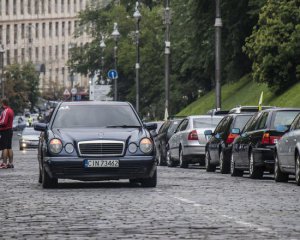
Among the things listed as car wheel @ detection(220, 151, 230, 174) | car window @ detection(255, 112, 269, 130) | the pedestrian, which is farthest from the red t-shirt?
car window @ detection(255, 112, 269, 130)

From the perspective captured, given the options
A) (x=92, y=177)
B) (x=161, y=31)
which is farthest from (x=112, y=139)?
(x=161, y=31)

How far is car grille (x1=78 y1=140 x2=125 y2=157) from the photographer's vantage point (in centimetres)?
2656

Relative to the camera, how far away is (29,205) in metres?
21.5

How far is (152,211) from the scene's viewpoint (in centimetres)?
1983

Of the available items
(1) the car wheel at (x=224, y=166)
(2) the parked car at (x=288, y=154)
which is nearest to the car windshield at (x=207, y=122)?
(1) the car wheel at (x=224, y=166)

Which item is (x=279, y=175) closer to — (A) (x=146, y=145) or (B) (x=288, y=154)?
(B) (x=288, y=154)

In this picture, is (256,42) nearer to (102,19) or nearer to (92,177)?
(92,177)

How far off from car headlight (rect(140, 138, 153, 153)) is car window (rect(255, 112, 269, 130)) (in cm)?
556

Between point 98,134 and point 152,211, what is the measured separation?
702cm

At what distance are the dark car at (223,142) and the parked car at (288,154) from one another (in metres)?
6.23

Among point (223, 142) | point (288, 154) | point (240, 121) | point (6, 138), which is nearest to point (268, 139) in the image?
point (288, 154)

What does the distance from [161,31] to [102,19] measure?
2395 centimetres

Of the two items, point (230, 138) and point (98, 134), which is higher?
point (98, 134)

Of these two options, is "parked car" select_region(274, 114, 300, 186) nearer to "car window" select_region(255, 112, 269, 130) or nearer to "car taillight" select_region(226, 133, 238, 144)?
"car window" select_region(255, 112, 269, 130)
